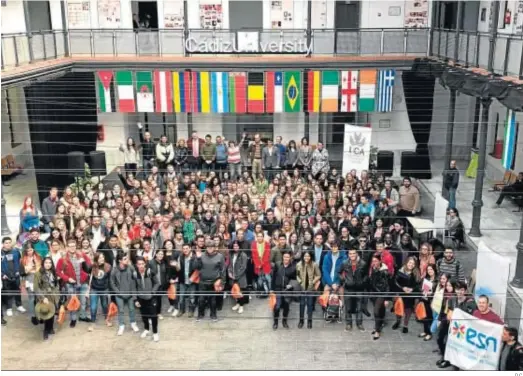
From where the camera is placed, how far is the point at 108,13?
16.2m

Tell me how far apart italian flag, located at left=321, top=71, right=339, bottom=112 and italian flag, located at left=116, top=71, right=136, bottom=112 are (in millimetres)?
4780

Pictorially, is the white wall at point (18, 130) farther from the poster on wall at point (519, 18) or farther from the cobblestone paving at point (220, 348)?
the poster on wall at point (519, 18)

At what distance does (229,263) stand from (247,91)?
23.8 feet

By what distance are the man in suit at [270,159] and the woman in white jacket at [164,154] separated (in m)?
2.14

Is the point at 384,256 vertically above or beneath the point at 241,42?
beneath

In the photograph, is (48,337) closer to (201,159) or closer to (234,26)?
(201,159)

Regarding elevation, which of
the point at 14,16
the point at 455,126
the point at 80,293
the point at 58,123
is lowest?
the point at 80,293

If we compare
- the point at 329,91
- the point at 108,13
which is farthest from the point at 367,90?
the point at 108,13

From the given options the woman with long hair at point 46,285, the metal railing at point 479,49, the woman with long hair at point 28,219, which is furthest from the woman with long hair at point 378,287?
the woman with long hair at point 28,219

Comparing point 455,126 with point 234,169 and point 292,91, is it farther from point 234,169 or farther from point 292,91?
point 234,169

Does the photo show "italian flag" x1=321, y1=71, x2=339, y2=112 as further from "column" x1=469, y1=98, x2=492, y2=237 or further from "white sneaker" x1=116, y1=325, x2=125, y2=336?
"white sneaker" x1=116, y1=325, x2=125, y2=336

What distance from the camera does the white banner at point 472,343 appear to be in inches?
273

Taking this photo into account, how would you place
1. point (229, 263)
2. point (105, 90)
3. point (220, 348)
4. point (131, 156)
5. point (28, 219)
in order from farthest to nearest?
point (105, 90) < point (131, 156) < point (28, 219) < point (229, 263) < point (220, 348)

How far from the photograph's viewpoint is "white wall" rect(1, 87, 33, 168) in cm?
1669
